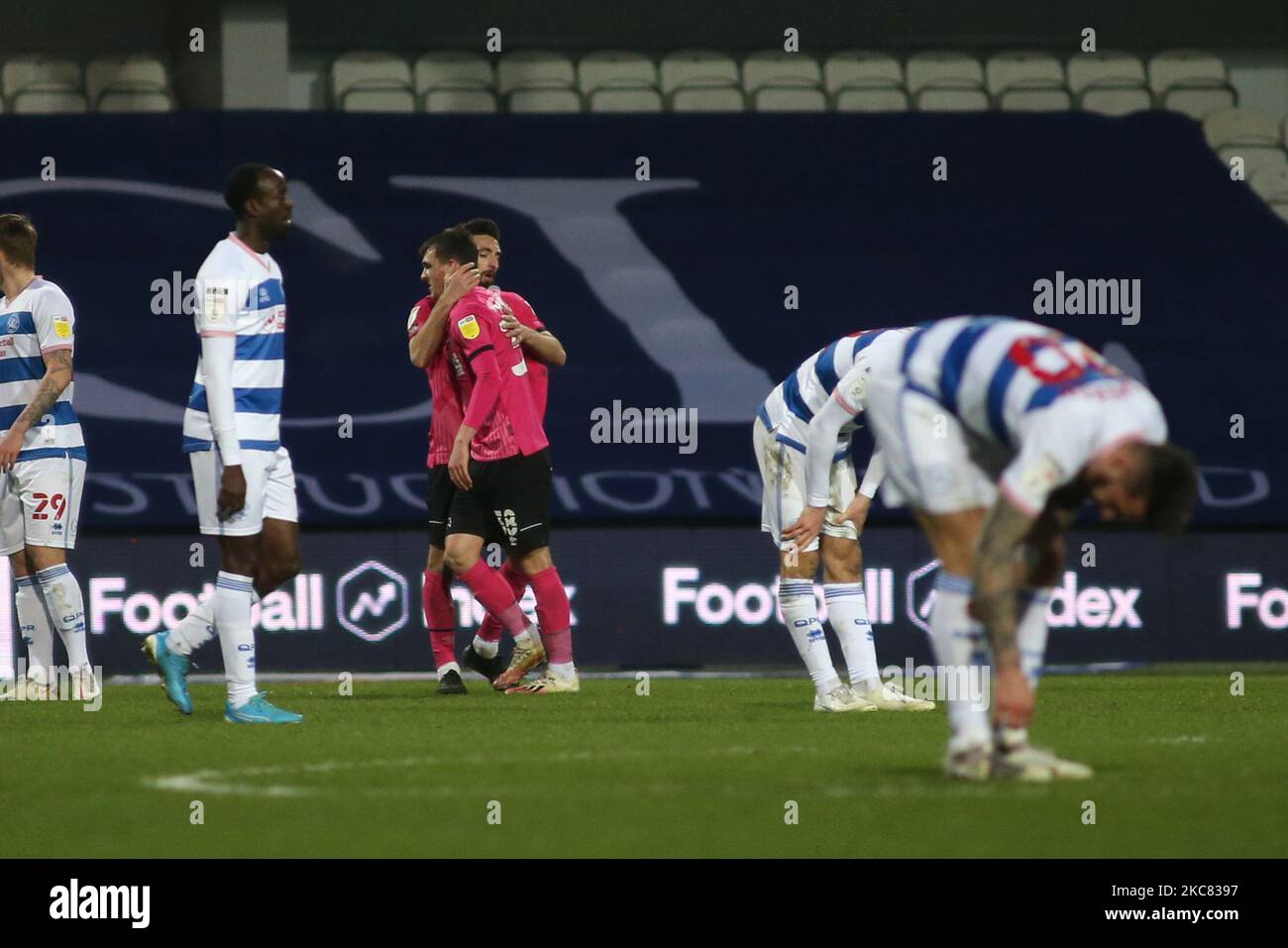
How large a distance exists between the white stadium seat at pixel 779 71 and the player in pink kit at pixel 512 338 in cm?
651

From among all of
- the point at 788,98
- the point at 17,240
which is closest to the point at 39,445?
the point at 17,240

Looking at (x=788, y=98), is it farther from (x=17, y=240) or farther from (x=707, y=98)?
(x=17, y=240)

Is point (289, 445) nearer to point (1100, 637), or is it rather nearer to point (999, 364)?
point (1100, 637)

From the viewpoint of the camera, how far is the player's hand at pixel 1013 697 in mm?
5012

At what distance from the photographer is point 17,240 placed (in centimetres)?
905

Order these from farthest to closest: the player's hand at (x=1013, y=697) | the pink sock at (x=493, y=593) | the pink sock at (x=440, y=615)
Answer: the pink sock at (x=440, y=615), the pink sock at (x=493, y=593), the player's hand at (x=1013, y=697)

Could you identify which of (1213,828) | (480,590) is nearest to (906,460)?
(1213,828)

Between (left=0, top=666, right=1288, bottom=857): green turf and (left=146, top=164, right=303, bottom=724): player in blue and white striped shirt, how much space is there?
434mm

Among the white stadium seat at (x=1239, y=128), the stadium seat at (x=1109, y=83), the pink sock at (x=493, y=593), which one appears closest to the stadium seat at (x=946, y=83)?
the stadium seat at (x=1109, y=83)

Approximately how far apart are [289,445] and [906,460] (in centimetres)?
847

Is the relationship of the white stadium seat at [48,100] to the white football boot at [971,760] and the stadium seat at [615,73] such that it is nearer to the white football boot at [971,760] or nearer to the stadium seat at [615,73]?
the stadium seat at [615,73]

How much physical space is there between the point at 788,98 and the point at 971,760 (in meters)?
11.5

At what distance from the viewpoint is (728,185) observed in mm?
14289

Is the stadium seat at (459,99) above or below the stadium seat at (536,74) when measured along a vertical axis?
below
